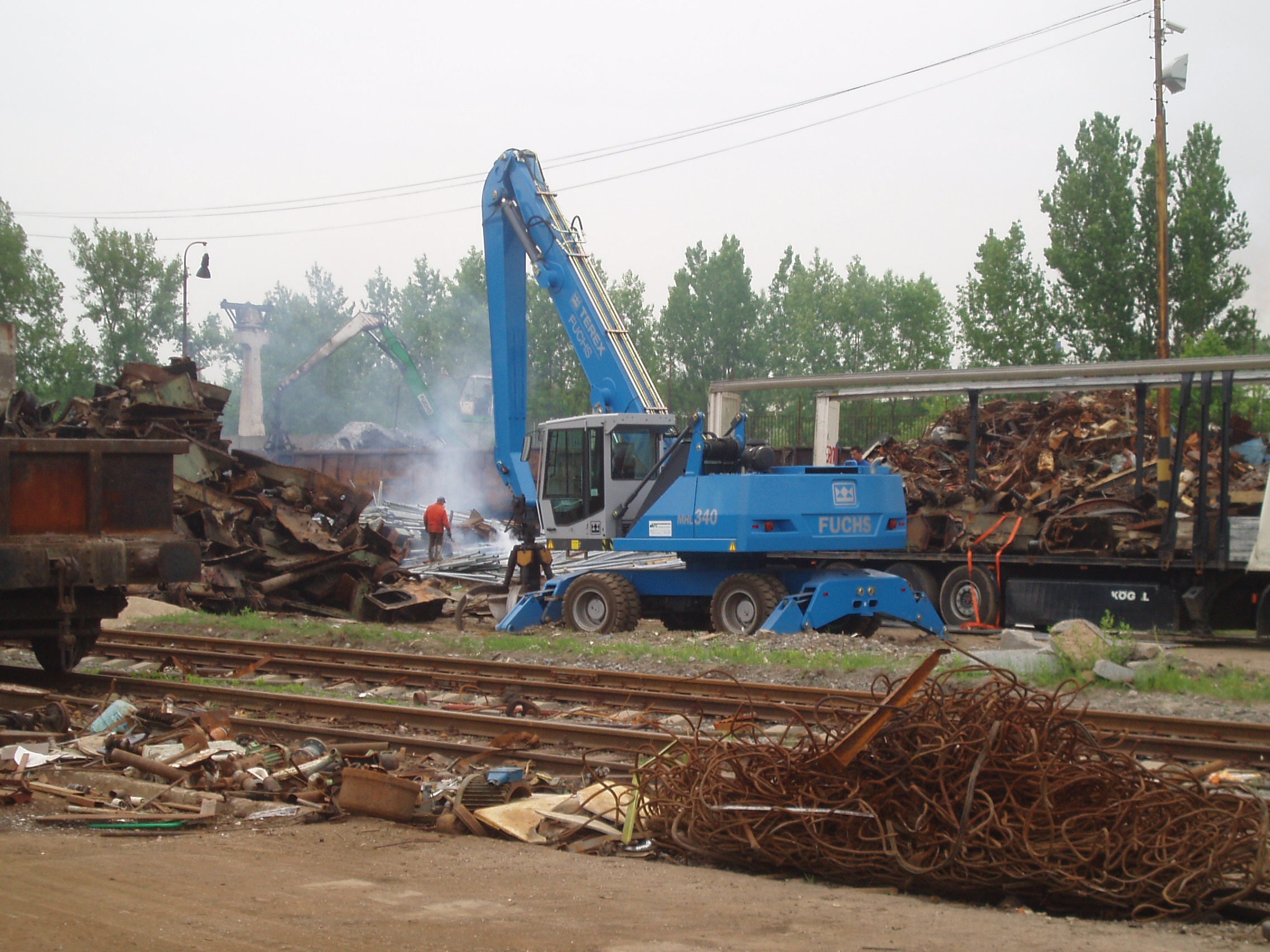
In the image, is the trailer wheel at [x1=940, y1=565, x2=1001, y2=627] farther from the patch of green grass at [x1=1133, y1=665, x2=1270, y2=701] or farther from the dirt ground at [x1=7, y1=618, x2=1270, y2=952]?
the dirt ground at [x1=7, y1=618, x2=1270, y2=952]

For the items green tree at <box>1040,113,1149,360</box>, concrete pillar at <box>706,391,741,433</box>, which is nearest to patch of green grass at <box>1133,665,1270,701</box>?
concrete pillar at <box>706,391,741,433</box>

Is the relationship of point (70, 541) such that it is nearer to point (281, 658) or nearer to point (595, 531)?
point (281, 658)

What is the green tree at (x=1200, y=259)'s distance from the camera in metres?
36.1

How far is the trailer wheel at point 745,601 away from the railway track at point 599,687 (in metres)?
3.20

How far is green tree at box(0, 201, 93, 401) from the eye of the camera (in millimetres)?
45250

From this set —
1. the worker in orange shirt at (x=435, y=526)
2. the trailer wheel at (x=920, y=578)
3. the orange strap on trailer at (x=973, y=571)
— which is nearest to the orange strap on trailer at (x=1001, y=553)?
the orange strap on trailer at (x=973, y=571)

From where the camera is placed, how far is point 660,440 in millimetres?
15148

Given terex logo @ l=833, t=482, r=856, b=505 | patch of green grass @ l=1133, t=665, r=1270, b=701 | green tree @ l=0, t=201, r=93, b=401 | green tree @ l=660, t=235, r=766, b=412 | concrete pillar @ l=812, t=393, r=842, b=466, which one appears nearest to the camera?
patch of green grass @ l=1133, t=665, r=1270, b=701

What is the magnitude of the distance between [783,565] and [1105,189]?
2761 cm

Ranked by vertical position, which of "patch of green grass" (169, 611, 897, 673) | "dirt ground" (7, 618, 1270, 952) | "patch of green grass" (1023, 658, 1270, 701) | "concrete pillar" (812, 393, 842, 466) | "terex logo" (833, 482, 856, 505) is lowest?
"patch of green grass" (169, 611, 897, 673)

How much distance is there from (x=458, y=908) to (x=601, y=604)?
10.5 meters

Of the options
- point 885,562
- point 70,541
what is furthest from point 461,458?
point 70,541

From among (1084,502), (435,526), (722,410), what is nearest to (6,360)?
(722,410)

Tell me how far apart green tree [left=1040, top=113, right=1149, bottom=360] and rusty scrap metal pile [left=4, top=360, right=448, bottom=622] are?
2724cm
